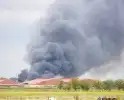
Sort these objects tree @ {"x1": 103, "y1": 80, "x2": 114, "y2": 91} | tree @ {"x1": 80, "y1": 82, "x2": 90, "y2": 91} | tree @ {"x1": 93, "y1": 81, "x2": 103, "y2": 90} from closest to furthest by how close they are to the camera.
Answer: tree @ {"x1": 103, "y1": 80, "x2": 114, "y2": 91}, tree @ {"x1": 80, "y1": 82, "x2": 90, "y2": 91}, tree @ {"x1": 93, "y1": 81, "x2": 103, "y2": 90}

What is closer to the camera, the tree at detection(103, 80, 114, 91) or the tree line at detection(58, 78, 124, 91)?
the tree at detection(103, 80, 114, 91)

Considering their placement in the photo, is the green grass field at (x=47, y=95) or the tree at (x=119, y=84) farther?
the tree at (x=119, y=84)

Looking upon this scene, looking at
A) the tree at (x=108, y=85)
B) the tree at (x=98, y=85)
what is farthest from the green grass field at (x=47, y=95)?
the tree at (x=98, y=85)

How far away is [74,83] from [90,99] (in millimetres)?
14246

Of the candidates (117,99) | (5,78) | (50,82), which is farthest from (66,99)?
(50,82)

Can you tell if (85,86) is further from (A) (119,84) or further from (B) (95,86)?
(A) (119,84)

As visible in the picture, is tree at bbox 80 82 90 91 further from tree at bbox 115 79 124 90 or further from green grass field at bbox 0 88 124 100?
green grass field at bbox 0 88 124 100

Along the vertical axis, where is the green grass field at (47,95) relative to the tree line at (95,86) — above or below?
below

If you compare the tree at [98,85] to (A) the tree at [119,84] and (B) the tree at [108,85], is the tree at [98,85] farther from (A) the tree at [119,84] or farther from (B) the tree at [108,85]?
(A) the tree at [119,84]

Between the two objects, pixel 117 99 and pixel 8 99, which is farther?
pixel 8 99

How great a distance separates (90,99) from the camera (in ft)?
64.2

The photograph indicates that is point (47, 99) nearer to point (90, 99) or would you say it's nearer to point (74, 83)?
point (90, 99)

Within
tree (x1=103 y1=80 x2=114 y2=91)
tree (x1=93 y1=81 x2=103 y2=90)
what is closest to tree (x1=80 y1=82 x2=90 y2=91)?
tree (x1=93 y1=81 x2=103 y2=90)

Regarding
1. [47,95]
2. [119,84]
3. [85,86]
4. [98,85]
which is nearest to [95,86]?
[98,85]
